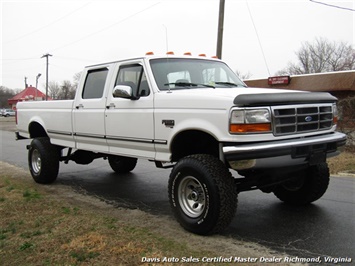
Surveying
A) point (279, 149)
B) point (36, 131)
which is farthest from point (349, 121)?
point (36, 131)

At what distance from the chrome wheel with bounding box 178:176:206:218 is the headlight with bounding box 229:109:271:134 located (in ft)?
2.76

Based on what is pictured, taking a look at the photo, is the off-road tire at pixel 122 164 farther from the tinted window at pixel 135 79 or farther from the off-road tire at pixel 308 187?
the off-road tire at pixel 308 187

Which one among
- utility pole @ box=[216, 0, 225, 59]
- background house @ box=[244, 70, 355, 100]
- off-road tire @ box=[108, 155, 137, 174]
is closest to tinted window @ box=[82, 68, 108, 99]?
off-road tire @ box=[108, 155, 137, 174]

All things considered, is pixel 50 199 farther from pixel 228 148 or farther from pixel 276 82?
pixel 276 82

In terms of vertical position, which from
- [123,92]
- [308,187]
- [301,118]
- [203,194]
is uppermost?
[123,92]

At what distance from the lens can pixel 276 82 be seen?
961 inches

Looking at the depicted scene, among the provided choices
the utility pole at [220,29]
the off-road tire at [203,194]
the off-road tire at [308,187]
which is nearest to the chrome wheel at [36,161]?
the off-road tire at [203,194]

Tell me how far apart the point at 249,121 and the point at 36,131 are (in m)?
5.53

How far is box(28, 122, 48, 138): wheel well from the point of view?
7863mm

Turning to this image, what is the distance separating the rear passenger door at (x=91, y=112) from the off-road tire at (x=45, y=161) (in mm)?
1005

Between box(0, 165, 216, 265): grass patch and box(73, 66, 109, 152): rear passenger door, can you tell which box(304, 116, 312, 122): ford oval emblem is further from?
box(73, 66, 109, 152): rear passenger door

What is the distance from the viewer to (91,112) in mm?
5984

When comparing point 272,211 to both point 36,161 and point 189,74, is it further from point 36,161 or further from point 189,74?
point 36,161

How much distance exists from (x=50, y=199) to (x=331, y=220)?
4.22 meters
